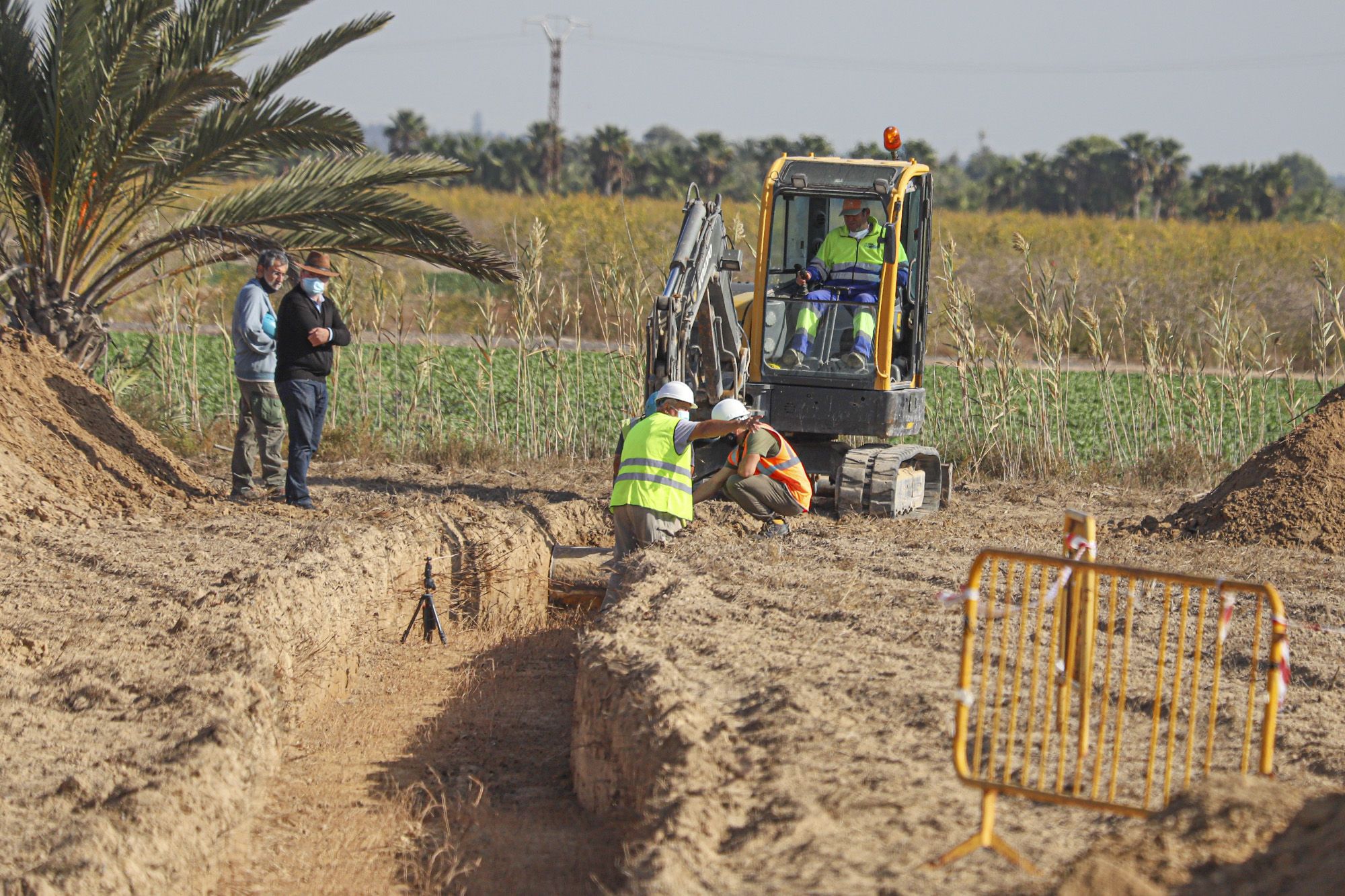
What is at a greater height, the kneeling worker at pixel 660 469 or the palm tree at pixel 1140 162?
the palm tree at pixel 1140 162

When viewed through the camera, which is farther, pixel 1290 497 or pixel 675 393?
pixel 1290 497

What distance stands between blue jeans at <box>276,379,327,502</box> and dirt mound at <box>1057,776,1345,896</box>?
7.24 metres

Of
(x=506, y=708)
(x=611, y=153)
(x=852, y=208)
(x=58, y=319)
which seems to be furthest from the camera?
(x=611, y=153)

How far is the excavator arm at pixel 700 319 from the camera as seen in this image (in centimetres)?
954

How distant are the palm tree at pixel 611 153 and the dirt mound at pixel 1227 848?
44.2 meters

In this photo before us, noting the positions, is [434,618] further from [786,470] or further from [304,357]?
[786,470]

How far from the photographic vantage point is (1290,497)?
1014 centimetres

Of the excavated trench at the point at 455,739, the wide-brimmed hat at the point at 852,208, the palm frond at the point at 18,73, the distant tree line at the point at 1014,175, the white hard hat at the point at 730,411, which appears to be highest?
the distant tree line at the point at 1014,175

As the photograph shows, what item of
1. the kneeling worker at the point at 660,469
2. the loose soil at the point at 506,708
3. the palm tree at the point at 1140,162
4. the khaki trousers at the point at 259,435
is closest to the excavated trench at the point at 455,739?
the loose soil at the point at 506,708

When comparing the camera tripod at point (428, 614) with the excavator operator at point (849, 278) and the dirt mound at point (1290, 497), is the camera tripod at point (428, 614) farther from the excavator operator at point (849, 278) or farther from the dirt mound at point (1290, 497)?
the dirt mound at point (1290, 497)

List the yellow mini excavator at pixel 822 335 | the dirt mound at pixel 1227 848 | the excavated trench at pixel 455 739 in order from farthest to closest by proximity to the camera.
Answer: the yellow mini excavator at pixel 822 335, the excavated trench at pixel 455 739, the dirt mound at pixel 1227 848

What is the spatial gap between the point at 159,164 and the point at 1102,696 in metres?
8.45

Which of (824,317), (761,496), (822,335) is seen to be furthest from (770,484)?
(824,317)

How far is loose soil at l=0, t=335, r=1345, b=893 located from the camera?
14.4 feet
